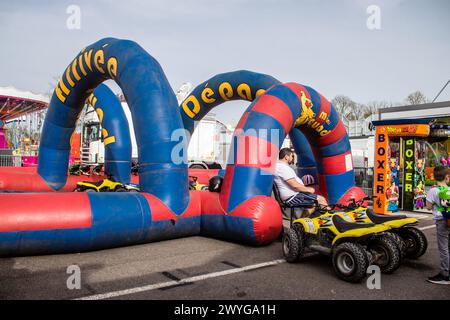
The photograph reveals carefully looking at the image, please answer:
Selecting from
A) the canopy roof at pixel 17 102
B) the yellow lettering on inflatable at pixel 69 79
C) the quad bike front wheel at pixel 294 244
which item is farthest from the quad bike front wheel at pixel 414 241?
the canopy roof at pixel 17 102

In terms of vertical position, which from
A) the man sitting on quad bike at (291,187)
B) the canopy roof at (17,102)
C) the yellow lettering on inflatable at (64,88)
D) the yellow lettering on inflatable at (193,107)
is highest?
the canopy roof at (17,102)

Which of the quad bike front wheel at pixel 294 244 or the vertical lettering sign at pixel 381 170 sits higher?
the vertical lettering sign at pixel 381 170

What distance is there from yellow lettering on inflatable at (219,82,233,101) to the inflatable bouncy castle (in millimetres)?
2919

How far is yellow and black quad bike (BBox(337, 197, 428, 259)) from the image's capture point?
4.59 meters

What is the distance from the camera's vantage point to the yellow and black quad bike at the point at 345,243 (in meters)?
4.15

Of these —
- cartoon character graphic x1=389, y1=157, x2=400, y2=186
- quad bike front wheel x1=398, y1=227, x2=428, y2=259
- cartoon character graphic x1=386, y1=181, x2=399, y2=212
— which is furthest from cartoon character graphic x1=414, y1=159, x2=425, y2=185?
quad bike front wheel x1=398, y1=227, x2=428, y2=259

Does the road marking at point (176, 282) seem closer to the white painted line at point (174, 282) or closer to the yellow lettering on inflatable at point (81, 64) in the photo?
the white painted line at point (174, 282)

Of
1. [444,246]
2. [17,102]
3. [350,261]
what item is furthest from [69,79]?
[17,102]

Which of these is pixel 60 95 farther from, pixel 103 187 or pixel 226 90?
pixel 226 90

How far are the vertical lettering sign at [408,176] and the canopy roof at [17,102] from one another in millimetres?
34915

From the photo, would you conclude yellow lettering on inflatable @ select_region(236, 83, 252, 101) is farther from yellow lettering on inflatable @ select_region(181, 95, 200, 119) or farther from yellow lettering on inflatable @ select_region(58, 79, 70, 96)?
yellow lettering on inflatable @ select_region(58, 79, 70, 96)

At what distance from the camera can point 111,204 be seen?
566cm

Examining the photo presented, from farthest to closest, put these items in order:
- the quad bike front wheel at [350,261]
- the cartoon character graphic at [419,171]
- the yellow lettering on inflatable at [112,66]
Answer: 1. the cartoon character graphic at [419,171]
2. the yellow lettering on inflatable at [112,66]
3. the quad bike front wheel at [350,261]
